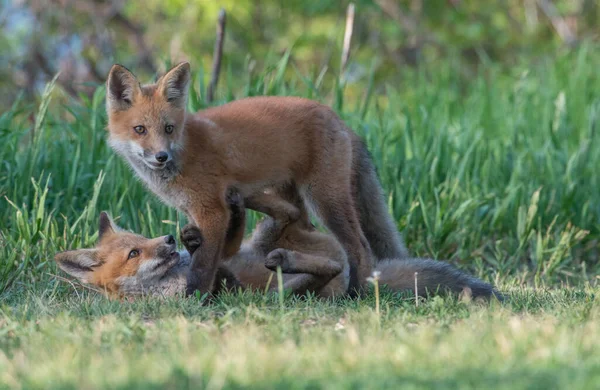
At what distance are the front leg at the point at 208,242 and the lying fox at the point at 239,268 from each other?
20 millimetres

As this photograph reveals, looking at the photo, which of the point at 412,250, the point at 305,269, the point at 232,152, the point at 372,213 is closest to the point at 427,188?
the point at 412,250

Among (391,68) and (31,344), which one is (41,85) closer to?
(391,68)

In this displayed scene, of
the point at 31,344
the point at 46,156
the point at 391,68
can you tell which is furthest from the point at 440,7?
the point at 31,344

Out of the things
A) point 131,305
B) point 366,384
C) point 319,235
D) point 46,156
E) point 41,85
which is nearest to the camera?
point 366,384

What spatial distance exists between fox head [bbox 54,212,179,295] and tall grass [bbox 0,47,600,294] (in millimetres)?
582

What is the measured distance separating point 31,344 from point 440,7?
13.8 meters

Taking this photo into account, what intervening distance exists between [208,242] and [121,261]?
61 cm

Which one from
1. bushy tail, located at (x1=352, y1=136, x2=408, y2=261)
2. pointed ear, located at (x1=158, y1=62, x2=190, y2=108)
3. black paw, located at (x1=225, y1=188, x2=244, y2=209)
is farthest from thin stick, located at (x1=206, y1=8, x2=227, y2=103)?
black paw, located at (x1=225, y1=188, x2=244, y2=209)

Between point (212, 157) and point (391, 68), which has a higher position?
point (212, 157)

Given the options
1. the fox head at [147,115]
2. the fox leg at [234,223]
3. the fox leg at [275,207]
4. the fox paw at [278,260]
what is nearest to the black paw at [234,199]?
the fox leg at [234,223]

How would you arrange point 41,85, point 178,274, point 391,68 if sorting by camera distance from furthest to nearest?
point 391,68 → point 41,85 → point 178,274

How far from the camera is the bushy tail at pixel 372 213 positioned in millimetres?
5750

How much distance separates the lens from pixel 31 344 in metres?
3.41

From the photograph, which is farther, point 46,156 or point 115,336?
point 46,156
